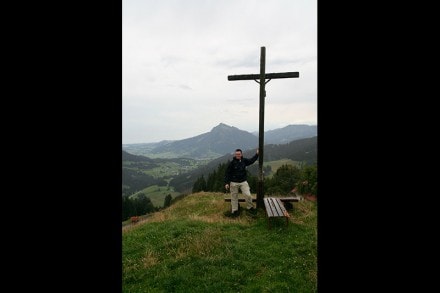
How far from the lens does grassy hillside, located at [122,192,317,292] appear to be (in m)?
4.74

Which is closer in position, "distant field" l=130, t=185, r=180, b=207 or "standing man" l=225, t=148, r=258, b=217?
"standing man" l=225, t=148, r=258, b=217

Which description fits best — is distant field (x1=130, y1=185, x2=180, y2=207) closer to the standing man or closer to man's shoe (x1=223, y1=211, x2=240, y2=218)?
man's shoe (x1=223, y1=211, x2=240, y2=218)

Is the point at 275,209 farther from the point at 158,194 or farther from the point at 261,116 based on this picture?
the point at 158,194

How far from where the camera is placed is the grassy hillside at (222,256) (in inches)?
187

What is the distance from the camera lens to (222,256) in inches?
230

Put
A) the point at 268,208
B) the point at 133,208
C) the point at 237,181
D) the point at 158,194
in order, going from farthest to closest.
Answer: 1. the point at 158,194
2. the point at 133,208
3. the point at 237,181
4. the point at 268,208

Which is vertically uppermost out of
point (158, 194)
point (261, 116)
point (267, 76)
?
point (267, 76)

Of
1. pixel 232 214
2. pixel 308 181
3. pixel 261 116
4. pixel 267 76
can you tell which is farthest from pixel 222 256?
pixel 308 181

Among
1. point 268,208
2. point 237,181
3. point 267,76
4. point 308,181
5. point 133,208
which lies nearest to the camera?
point 268,208

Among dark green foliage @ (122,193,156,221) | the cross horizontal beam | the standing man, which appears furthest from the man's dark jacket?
dark green foliage @ (122,193,156,221)

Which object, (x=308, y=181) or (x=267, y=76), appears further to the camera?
(x=308, y=181)
